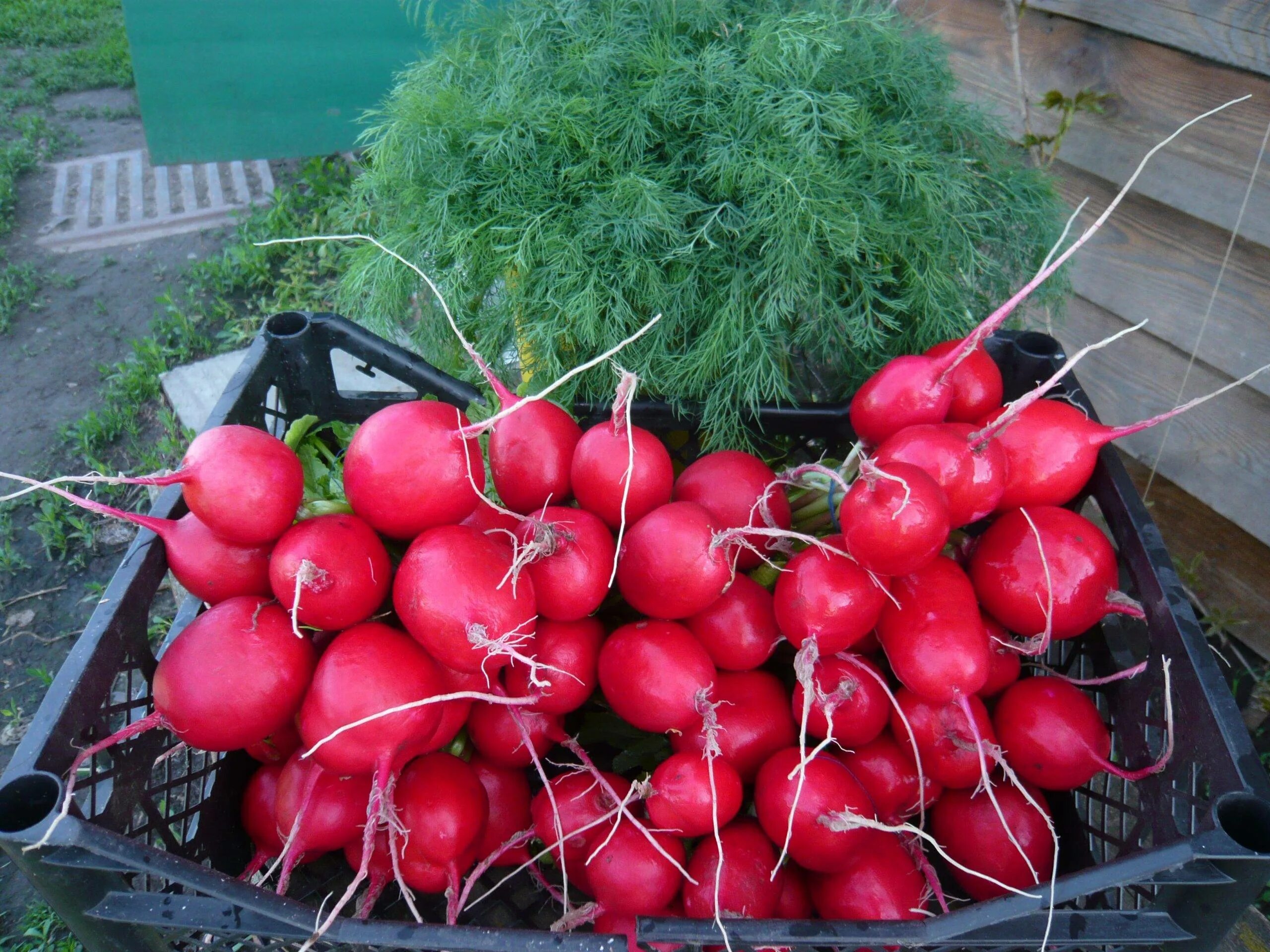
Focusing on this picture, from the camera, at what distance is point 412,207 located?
1.58 meters

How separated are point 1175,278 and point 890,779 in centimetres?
163

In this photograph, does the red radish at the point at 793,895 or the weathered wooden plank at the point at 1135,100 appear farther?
the weathered wooden plank at the point at 1135,100

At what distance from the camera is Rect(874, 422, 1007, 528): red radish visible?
3.61ft

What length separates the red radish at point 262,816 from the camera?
1171mm

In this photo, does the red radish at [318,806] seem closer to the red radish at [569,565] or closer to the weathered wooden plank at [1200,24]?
the red radish at [569,565]

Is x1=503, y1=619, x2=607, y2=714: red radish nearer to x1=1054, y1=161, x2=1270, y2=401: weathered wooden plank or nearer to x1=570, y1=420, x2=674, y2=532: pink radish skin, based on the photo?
x1=570, y1=420, x2=674, y2=532: pink radish skin

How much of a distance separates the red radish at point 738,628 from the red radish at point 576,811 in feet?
0.79

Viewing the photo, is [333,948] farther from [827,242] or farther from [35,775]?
[827,242]

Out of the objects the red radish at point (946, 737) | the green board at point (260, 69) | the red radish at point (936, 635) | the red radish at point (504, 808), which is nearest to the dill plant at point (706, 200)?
the red radish at point (936, 635)

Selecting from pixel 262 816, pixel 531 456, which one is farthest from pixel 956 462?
pixel 262 816

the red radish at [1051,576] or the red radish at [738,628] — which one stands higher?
the red radish at [1051,576]

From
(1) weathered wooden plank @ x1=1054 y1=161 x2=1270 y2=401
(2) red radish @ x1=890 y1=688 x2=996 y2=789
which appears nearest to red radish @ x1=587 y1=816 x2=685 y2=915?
(2) red radish @ x1=890 y1=688 x2=996 y2=789

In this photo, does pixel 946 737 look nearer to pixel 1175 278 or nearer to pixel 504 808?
pixel 504 808

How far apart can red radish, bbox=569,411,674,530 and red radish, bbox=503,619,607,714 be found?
52 millimetres
